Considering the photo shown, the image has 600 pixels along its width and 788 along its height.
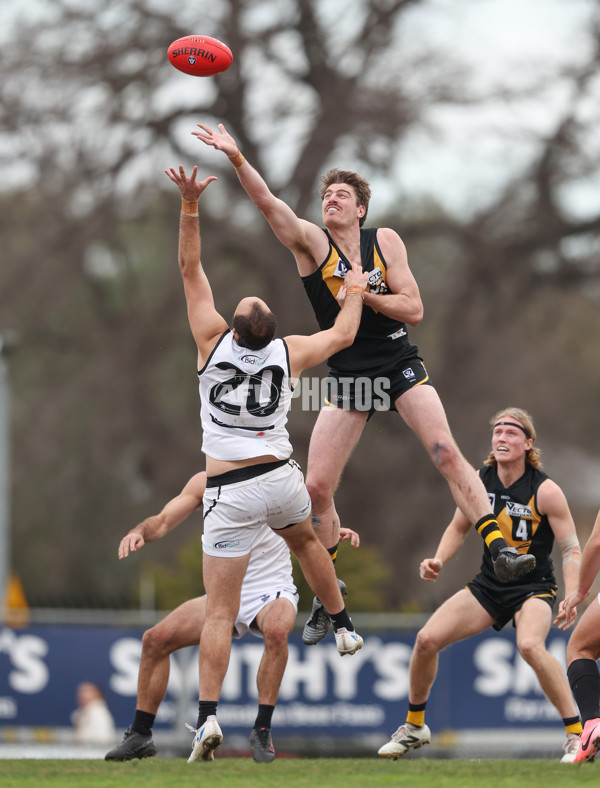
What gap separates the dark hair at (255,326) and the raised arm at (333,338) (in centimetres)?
23

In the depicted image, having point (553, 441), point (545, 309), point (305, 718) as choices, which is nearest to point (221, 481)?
point (305, 718)

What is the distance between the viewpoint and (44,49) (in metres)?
19.5

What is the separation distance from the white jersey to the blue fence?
605 cm

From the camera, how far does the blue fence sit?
13.2 metres

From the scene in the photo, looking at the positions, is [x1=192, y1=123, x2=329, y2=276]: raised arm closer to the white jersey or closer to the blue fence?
the white jersey

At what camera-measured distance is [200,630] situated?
28.1 ft

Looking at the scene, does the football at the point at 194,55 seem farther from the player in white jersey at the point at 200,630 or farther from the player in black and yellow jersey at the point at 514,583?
the player in black and yellow jersey at the point at 514,583

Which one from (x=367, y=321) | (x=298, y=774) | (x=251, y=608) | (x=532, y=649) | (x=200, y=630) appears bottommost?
(x=298, y=774)

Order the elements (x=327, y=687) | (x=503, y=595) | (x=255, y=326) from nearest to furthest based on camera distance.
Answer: (x=255, y=326)
(x=503, y=595)
(x=327, y=687)

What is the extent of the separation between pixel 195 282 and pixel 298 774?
3144 millimetres

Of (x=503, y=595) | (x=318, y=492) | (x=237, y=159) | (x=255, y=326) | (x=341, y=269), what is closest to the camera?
(x=255, y=326)

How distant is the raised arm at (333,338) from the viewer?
761cm

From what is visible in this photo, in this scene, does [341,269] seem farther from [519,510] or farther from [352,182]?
[519,510]

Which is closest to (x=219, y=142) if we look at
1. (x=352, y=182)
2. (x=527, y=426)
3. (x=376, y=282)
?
(x=352, y=182)
